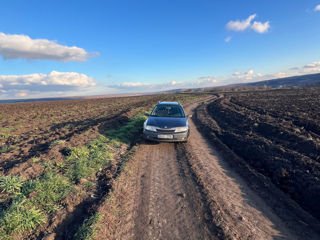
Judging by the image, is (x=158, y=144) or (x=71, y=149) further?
(x=158, y=144)

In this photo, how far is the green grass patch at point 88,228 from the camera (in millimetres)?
2605

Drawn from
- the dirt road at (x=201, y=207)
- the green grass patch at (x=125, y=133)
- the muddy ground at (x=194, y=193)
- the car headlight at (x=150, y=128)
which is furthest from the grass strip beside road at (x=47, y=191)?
the car headlight at (x=150, y=128)

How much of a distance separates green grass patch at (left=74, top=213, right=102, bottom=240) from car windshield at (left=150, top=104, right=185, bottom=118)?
552 centimetres

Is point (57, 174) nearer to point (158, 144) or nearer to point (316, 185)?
point (158, 144)

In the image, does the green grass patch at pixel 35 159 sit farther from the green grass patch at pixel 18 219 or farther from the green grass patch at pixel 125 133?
the green grass patch at pixel 125 133

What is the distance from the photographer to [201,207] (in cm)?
→ 343

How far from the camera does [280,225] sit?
9.91ft

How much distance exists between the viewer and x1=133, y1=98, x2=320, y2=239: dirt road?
2.83 metres

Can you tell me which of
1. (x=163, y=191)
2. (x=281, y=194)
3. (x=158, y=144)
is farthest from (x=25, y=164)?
(x=281, y=194)

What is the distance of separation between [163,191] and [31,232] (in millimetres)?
2634

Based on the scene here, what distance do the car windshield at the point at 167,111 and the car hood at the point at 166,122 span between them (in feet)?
1.64

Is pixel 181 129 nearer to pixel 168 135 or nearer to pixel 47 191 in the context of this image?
pixel 168 135

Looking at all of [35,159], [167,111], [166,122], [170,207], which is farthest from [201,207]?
[167,111]

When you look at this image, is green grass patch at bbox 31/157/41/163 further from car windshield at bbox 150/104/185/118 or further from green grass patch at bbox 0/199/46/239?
car windshield at bbox 150/104/185/118
